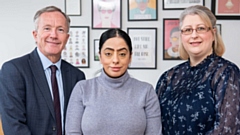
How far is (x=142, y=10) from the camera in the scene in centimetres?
289

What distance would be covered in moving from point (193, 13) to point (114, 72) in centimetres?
57

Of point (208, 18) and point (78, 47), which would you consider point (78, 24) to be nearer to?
point (78, 47)

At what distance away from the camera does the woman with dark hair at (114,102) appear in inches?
55.5

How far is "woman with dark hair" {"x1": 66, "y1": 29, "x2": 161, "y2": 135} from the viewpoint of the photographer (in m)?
1.41

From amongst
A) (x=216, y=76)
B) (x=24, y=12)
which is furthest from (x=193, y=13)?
(x=24, y=12)

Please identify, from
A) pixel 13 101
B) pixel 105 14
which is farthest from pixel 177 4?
pixel 13 101

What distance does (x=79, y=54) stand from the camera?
9.73 feet

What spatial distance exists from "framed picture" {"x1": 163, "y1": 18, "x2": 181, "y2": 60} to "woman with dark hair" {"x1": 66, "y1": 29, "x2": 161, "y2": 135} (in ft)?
4.65

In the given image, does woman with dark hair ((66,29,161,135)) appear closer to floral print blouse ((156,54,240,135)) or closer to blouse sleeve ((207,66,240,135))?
floral print blouse ((156,54,240,135))

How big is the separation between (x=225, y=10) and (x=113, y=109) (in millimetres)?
1982

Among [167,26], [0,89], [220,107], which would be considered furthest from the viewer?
[167,26]

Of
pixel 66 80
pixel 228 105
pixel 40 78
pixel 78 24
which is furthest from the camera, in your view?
pixel 78 24

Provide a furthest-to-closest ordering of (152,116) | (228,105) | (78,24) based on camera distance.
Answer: (78,24) < (152,116) < (228,105)

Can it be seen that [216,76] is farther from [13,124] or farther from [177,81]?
[13,124]
